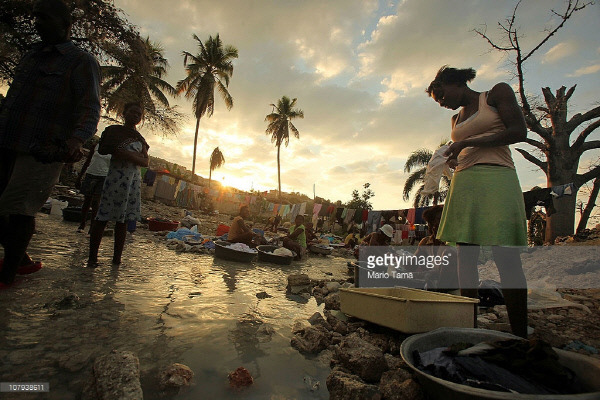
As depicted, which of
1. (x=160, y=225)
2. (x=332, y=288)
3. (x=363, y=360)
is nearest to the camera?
(x=363, y=360)

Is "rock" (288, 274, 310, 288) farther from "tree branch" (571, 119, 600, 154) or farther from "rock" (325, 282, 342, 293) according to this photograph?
"tree branch" (571, 119, 600, 154)

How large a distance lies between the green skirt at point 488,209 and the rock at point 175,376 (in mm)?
1750

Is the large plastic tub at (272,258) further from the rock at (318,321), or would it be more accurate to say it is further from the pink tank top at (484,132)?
the pink tank top at (484,132)

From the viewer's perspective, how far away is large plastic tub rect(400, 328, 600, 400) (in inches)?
32.3

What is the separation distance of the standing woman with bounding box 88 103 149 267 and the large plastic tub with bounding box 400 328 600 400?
2.97 metres

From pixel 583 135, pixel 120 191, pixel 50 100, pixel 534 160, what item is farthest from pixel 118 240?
pixel 583 135

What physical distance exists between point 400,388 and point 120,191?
3051mm

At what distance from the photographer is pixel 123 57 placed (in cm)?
963

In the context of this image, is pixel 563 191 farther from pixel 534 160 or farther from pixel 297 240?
pixel 297 240

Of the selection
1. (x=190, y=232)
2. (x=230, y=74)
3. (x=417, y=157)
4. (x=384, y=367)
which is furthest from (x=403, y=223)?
(x=230, y=74)

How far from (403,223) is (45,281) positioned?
14614 mm

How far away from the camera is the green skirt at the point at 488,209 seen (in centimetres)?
167

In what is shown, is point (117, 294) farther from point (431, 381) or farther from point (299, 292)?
point (431, 381)

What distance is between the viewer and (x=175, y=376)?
1189 millimetres
